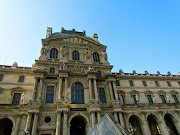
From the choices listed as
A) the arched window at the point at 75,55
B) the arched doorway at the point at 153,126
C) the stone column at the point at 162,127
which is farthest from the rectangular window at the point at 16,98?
the stone column at the point at 162,127

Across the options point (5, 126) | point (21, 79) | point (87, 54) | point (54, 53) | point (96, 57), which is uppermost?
point (96, 57)

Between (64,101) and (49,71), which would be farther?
(49,71)

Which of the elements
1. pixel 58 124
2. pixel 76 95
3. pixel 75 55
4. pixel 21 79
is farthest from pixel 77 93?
pixel 21 79

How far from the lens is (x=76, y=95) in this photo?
26.9 m

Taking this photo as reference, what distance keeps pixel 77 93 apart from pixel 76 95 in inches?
19.2

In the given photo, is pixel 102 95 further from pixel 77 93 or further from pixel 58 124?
pixel 58 124

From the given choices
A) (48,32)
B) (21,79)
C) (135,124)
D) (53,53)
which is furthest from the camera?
(48,32)

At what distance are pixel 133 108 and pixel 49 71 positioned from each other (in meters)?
20.6

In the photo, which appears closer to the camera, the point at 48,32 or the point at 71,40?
the point at 71,40

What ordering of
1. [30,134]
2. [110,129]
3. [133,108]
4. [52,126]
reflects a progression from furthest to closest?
[133,108], [52,126], [30,134], [110,129]

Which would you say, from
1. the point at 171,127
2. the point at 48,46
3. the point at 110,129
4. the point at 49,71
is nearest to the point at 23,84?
the point at 49,71

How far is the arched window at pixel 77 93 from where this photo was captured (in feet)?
86.3

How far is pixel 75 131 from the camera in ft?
87.9

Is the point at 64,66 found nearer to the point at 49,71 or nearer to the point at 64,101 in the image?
the point at 49,71
